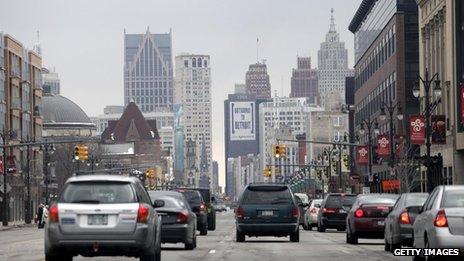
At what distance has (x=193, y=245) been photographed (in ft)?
121

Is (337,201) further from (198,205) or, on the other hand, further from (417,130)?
(417,130)

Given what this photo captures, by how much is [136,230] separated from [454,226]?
18.8ft

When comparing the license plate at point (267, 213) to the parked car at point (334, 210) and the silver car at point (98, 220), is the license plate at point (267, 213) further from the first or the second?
the silver car at point (98, 220)

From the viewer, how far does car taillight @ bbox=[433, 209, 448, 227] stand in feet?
74.7

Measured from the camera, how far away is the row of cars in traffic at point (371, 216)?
22.9m

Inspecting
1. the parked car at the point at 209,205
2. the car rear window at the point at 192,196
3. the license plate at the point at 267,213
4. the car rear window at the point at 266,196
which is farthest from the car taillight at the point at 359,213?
the parked car at the point at 209,205

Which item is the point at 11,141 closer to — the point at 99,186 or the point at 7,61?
the point at 7,61

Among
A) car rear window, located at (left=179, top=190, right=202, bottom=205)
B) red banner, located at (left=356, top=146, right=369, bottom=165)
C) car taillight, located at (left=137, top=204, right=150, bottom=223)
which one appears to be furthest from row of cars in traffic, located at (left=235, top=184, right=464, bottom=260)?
red banner, located at (left=356, top=146, right=369, bottom=165)

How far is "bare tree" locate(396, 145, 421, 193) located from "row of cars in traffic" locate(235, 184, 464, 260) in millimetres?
28605

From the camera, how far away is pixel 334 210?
5503cm

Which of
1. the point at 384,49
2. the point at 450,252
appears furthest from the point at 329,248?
the point at 384,49

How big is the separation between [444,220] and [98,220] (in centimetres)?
622

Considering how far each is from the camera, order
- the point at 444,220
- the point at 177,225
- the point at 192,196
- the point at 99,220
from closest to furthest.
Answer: the point at 444,220
the point at 99,220
the point at 177,225
the point at 192,196

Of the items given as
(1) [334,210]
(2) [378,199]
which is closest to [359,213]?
(2) [378,199]
